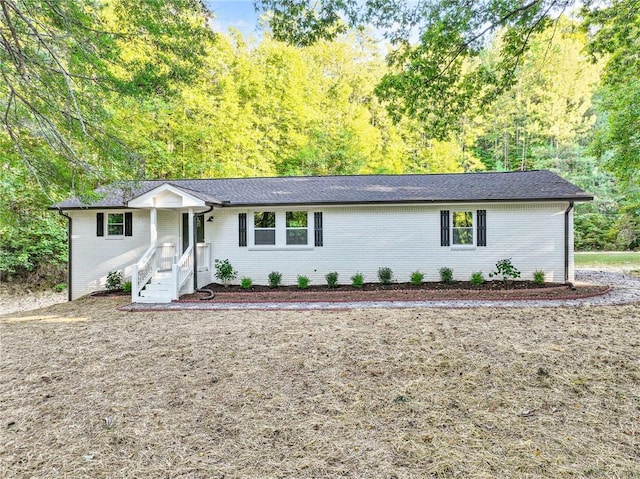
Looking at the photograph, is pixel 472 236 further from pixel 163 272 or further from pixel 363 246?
pixel 163 272

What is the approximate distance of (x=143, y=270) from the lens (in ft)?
33.5

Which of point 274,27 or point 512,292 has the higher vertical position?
point 274,27

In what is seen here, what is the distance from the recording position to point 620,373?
4.21m

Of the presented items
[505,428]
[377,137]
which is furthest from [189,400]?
[377,137]

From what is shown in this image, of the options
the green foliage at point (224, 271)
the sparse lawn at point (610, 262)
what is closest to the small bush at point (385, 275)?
the green foliage at point (224, 271)

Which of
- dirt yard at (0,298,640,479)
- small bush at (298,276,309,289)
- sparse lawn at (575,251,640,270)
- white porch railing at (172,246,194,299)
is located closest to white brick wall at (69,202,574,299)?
small bush at (298,276,309,289)

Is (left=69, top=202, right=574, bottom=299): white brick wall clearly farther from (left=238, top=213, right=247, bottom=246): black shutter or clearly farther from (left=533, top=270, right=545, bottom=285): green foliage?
(left=533, top=270, right=545, bottom=285): green foliage

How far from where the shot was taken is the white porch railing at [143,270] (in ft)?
32.0

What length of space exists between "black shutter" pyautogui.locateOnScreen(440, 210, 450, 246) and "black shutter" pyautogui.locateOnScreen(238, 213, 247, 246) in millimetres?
6742

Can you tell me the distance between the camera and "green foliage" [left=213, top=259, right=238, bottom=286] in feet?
38.1

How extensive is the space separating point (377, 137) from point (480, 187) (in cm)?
1236

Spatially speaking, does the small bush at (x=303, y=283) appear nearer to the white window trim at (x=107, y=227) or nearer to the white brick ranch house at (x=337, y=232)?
the white brick ranch house at (x=337, y=232)

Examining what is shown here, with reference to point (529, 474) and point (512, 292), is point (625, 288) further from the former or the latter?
point (529, 474)

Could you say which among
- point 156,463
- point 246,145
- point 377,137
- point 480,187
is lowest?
point 156,463
